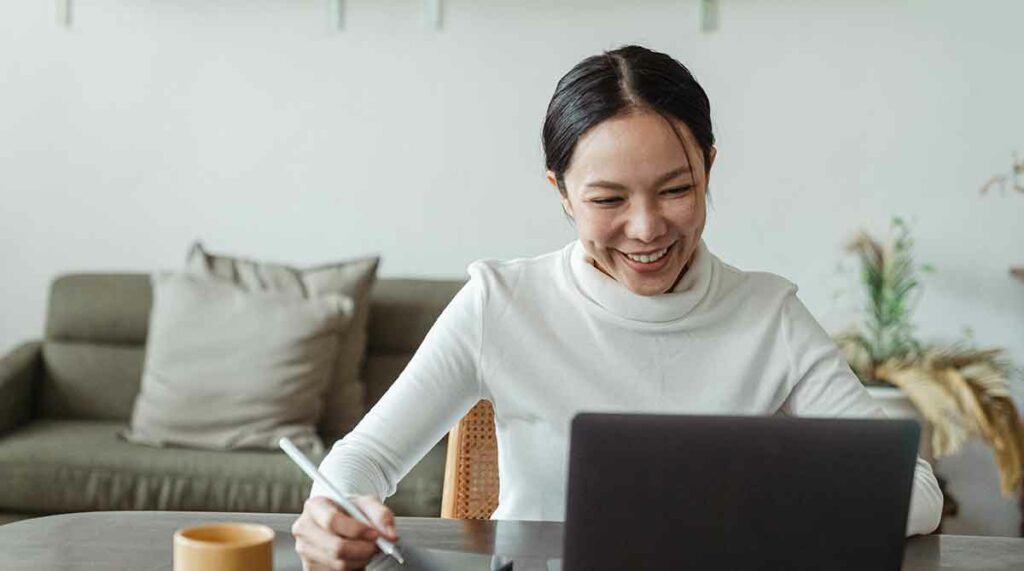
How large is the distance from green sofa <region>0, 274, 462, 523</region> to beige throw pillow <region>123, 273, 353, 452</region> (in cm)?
8

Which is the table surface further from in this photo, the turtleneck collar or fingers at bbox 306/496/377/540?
the turtleneck collar

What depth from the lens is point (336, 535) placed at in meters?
1.10

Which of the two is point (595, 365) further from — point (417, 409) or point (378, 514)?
point (378, 514)

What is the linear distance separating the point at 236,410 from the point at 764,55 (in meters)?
1.65

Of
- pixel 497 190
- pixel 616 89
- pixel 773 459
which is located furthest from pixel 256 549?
pixel 497 190

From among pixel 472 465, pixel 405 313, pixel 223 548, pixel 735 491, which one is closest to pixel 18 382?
pixel 405 313

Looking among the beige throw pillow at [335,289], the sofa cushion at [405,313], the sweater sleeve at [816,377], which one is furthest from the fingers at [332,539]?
the sofa cushion at [405,313]

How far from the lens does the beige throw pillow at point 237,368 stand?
9.73 feet

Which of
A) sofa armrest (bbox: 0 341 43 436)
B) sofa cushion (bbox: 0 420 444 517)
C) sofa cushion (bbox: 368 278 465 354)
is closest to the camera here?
sofa cushion (bbox: 0 420 444 517)

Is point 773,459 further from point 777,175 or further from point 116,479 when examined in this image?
point 777,175

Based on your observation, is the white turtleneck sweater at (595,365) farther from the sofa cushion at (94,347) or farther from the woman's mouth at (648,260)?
the sofa cushion at (94,347)

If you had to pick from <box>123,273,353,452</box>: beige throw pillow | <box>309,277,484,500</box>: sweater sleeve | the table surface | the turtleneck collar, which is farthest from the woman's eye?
<box>123,273,353,452</box>: beige throw pillow

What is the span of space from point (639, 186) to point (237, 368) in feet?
6.06

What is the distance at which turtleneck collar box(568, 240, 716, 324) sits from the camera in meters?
1.46
